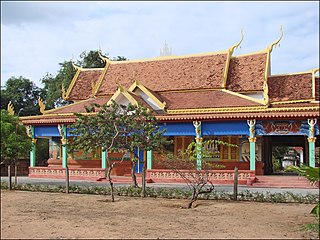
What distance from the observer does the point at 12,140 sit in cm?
1426

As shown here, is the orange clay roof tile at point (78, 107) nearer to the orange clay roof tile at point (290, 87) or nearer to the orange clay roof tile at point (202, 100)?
the orange clay roof tile at point (202, 100)

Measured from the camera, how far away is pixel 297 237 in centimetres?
716

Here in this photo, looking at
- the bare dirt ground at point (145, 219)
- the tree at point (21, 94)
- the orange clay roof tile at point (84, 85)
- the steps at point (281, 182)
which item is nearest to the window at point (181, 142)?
the steps at point (281, 182)

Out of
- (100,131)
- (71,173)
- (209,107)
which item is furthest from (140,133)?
(71,173)

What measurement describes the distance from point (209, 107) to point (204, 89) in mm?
2890

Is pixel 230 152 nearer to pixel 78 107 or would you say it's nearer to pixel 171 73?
pixel 171 73

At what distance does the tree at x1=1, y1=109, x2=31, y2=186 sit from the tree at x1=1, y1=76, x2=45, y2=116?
90.1 feet

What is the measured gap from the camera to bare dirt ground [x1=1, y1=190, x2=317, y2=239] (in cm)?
733

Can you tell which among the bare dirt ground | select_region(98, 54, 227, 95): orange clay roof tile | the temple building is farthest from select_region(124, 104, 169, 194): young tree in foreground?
select_region(98, 54, 227, 95): orange clay roof tile

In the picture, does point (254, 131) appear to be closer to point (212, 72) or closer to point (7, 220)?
point (212, 72)

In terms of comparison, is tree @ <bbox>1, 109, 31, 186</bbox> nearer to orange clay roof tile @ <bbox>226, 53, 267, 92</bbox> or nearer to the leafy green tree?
the leafy green tree

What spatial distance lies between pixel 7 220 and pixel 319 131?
46.2ft

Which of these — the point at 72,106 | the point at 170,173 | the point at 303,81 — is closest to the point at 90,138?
the point at 170,173

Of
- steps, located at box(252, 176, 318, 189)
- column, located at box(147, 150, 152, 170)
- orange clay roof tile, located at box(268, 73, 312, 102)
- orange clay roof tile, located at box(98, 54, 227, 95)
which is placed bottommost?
steps, located at box(252, 176, 318, 189)
